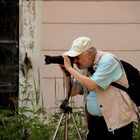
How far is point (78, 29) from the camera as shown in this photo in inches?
238

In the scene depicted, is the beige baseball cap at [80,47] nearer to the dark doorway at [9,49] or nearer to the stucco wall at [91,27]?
the stucco wall at [91,27]

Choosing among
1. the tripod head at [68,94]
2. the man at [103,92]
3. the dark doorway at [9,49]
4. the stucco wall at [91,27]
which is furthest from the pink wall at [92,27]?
the man at [103,92]

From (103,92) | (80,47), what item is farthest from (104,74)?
(80,47)

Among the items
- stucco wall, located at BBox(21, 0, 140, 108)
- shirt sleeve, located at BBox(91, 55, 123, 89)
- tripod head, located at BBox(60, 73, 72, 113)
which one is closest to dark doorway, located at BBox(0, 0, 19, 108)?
stucco wall, located at BBox(21, 0, 140, 108)

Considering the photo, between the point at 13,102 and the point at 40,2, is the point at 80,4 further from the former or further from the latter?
the point at 13,102

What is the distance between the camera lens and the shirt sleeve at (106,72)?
4.29 meters

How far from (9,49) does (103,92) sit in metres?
2.11

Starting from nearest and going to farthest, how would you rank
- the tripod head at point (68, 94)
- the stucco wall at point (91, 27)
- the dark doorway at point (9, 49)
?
1. the tripod head at point (68, 94)
2. the stucco wall at point (91, 27)
3. the dark doorway at point (9, 49)

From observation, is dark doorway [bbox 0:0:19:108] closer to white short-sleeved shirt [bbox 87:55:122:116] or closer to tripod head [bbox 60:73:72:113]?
tripod head [bbox 60:73:72:113]

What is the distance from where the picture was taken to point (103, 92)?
14.4ft

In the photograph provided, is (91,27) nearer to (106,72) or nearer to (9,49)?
(9,49)

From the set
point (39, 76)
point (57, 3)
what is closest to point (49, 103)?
point (39, 76)

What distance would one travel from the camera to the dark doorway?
20.4 feet

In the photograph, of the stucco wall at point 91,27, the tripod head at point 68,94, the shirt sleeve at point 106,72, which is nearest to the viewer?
the shirt sleeve at point 106,72
